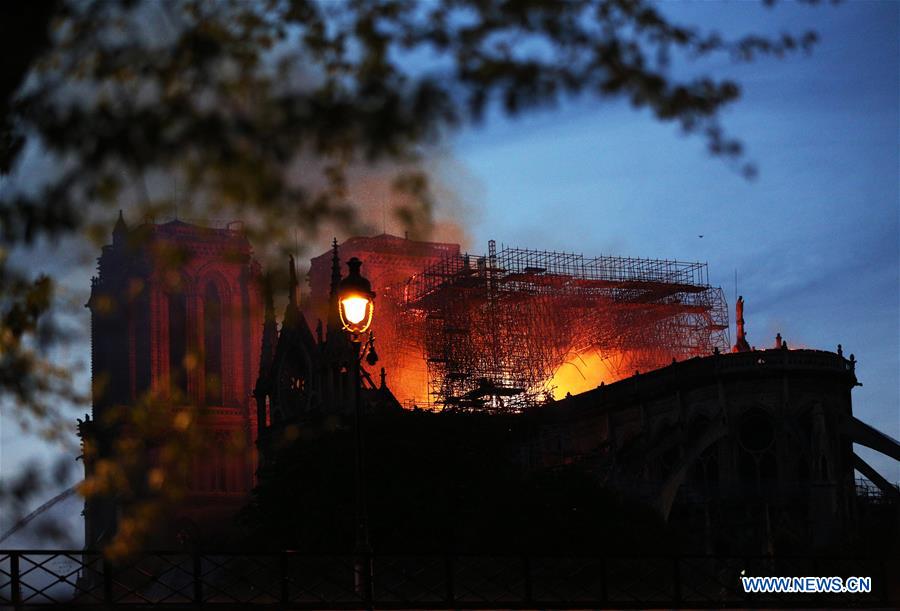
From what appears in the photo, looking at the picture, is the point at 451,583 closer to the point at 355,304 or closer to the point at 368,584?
the point at 368,584

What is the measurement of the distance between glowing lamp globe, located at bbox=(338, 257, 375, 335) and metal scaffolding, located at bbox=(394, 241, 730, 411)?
59878mm

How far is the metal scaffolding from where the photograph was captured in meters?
87.8

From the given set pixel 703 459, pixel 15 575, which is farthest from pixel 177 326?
pixel 15 575

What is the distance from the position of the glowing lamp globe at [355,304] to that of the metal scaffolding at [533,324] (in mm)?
59878

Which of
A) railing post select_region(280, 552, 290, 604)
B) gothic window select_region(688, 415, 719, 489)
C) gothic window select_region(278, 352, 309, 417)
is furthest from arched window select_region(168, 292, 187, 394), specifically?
railing post select_region(280, 552, 290, 604)

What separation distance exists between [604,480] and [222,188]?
191 feet

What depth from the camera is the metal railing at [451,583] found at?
2669 centimetres

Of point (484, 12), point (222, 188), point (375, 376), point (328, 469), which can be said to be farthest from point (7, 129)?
point (375, 376)

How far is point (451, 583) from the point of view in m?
27.6

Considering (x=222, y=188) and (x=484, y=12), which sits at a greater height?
(x=484, y=12)

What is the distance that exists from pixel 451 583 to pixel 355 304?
21.8 ft

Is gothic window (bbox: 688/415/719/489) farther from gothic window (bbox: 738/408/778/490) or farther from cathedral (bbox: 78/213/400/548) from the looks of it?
cathedral (bbox: 78/213/400/548)

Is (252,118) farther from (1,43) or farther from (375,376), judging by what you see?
(375,376)

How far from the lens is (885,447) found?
6819cm
